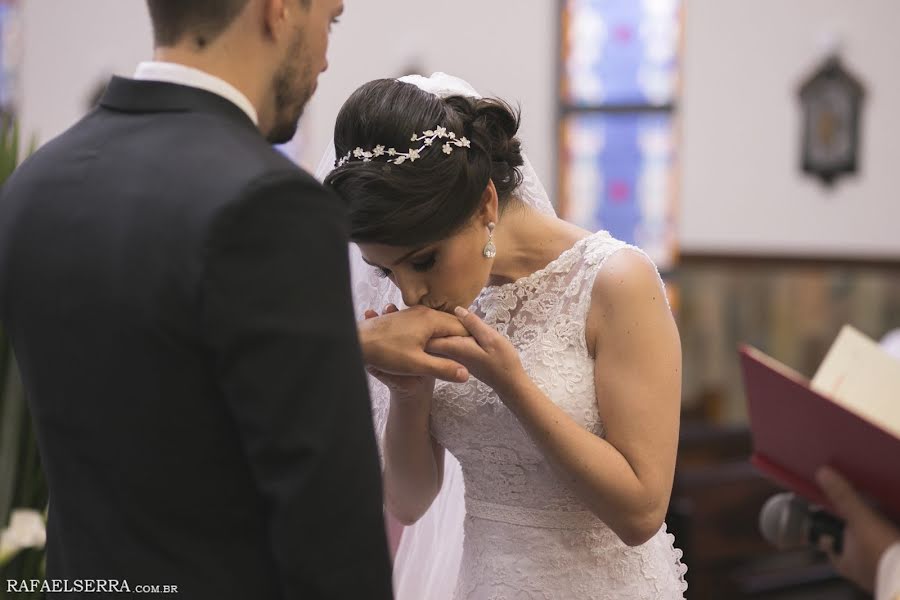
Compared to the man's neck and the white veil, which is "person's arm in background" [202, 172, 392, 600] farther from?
the white veil

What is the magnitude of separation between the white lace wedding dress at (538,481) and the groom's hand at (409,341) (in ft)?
0.94

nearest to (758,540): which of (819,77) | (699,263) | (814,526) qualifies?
(814,526)

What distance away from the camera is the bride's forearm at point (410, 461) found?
2.02m

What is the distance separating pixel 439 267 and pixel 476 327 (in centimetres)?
16

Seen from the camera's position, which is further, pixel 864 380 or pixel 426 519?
pixel 426 519

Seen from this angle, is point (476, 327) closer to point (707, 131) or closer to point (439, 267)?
point (439, 267)

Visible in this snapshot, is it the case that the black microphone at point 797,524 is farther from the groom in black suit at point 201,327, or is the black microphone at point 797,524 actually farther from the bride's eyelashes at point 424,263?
the groom in black suit at point 201,327

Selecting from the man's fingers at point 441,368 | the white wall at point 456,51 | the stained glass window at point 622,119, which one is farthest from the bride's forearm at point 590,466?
the white wall at point 456,51

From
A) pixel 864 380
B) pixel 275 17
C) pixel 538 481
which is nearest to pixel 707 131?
pixel 864 380

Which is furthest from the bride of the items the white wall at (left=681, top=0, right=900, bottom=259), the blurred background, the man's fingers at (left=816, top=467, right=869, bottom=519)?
the white wall at (left=681, top=0, right=900, bottom=259)

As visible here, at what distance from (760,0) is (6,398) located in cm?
641

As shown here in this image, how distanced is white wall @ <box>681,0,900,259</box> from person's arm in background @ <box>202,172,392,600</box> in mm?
6641

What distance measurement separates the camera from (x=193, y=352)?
3.73 feet

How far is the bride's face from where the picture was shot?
5.91ft
